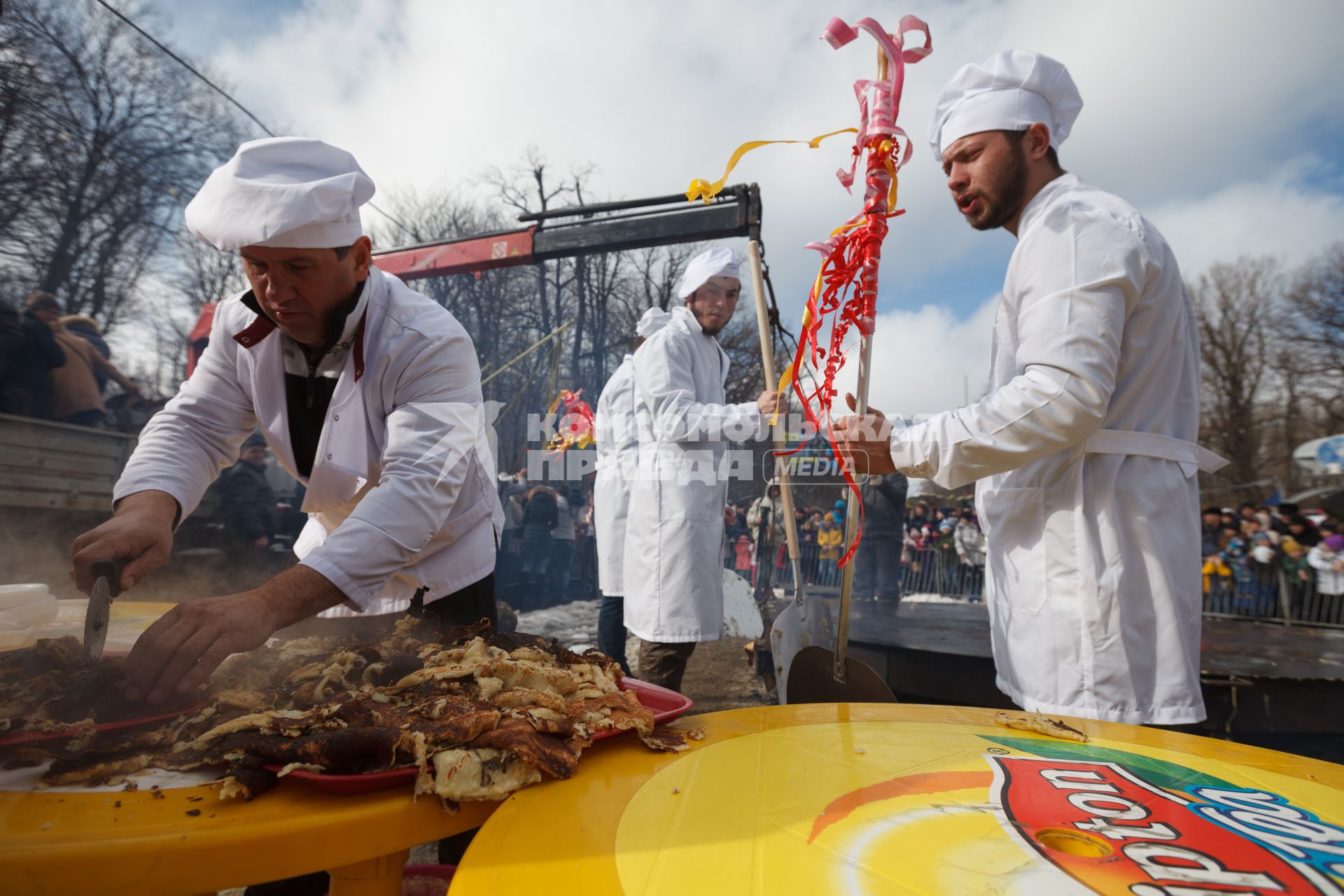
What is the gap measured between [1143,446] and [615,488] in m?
3.04

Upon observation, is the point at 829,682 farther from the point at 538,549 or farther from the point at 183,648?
the point at 538,549

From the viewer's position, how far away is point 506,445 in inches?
528

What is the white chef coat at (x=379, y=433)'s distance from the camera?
166 cm

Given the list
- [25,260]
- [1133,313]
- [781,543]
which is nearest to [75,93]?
[25,260]

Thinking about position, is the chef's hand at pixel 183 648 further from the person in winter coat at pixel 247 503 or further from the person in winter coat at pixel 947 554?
the person in winter coat at pixel 947 554

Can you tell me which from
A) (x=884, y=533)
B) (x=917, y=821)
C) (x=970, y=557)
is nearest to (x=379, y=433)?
(x=917, y=821)

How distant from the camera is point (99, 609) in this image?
4.27 feet

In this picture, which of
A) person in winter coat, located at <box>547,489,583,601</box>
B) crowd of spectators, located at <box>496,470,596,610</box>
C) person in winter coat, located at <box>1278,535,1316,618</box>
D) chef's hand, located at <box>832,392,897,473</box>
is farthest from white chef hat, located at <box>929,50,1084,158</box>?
person in winter coat, located at <box>1278,535,1316,618</box>

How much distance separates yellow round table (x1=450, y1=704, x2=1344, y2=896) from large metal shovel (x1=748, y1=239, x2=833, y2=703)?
6.76 ft

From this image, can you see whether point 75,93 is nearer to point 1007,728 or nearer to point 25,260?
point 25,260

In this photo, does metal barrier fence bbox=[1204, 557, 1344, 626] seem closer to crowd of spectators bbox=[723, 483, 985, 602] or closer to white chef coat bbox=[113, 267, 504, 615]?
crowd of spectators bbox=[723, 483, 985, 602]

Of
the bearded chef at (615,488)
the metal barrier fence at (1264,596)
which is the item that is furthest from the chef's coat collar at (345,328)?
the metal barrier fence at (1264,596)

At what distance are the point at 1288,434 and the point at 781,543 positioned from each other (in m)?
21.8

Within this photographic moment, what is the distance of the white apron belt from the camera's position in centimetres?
167
